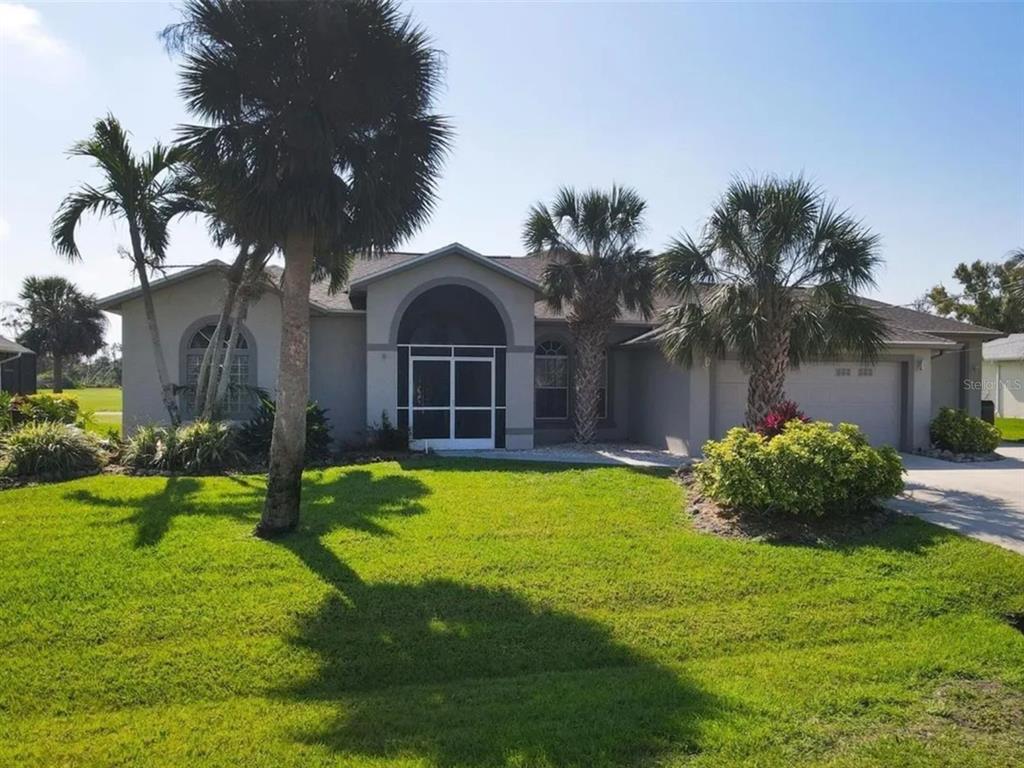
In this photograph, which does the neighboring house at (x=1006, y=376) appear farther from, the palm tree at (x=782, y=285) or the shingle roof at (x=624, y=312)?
the palm tree at (x=782, y=285)

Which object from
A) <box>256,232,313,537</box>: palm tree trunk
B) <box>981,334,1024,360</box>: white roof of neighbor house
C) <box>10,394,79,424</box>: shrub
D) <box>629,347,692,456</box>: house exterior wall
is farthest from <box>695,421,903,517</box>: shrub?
<box>981,334,1024,360</box>: white roof of neighbor house

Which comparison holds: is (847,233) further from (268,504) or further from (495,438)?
(268,504)

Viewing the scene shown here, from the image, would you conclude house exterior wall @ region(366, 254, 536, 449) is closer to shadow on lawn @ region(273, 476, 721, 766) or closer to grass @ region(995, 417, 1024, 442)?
shadow on lawn @ region(273, 476, 721, 766)

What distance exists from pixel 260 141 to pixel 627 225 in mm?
11425

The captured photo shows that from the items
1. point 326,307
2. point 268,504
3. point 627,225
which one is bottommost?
point 268,504

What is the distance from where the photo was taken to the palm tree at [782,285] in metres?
13.2

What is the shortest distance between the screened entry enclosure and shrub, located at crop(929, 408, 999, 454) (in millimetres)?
11423

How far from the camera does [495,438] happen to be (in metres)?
18.4

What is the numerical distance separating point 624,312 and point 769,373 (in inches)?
294

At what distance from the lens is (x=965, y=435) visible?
59.0 ft

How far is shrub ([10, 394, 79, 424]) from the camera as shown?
16.6m

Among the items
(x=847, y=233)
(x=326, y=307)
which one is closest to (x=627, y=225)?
(x=847, y=233)

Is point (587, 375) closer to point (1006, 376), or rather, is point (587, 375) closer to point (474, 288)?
point (474, 288)

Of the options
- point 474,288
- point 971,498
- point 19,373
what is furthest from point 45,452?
point 19,373
